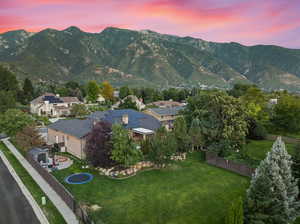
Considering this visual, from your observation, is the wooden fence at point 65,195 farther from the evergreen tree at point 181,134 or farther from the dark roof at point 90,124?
the evergreen tree at point 181,134

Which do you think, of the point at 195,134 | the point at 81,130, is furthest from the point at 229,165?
the point at 81,130

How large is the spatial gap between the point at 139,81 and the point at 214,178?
177060mm

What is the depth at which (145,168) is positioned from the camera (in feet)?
75.2

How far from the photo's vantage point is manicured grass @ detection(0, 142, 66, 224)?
13500 mm

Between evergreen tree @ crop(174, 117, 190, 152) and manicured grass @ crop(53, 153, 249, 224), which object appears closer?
manicured grass @ crop(53, 153, 249, 224)

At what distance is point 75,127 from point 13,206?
47.9 feet

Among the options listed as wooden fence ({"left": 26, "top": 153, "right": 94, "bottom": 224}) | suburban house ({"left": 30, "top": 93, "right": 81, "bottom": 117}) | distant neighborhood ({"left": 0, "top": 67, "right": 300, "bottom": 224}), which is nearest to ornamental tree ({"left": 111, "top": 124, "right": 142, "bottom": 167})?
distant neighborhood ({"left": 0, "top": 67, "right": 300, "bottom": 224})

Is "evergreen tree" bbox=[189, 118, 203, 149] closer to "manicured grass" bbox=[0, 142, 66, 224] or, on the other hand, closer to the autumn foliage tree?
the autumn foliage tree

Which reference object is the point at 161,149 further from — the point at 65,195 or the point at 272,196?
the point at 272,196

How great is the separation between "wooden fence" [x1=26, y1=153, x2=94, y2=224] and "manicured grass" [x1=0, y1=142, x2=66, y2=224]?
906 millimetres

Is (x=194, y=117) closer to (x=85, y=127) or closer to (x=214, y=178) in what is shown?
(x=214, y=178)

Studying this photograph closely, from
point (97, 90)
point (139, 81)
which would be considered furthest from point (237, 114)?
point (139, 81)

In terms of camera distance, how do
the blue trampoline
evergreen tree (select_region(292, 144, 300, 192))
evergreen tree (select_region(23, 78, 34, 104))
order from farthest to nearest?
evergreen tree (select_region(23, 78, 34, 104)), the blue trampoline, evergreen tree (select_region(292, 144, 300, 192))

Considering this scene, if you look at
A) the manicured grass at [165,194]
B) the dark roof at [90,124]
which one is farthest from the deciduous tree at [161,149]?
the dark roof at [90,124]
